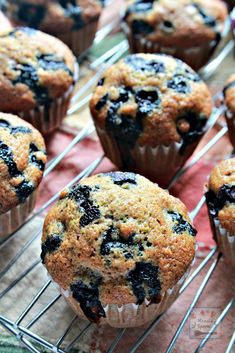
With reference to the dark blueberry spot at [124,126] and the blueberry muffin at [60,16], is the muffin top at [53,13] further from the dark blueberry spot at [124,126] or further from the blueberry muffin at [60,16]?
the dark blueberry spot at [124,126]

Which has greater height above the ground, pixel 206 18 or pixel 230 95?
pixel 206 18

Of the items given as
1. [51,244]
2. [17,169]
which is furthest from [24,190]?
[51,244]

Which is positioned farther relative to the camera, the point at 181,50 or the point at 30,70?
the point at 181,50

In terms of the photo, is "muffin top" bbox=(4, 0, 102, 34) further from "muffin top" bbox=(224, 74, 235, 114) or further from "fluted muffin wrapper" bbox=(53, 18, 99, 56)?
"muffin top" bbox=(224, 74, 235, 114)

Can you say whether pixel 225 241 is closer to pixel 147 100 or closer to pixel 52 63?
pixel 147 100

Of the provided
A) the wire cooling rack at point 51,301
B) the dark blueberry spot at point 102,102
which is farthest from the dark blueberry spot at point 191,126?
the dark blueberry spot at point 102,102

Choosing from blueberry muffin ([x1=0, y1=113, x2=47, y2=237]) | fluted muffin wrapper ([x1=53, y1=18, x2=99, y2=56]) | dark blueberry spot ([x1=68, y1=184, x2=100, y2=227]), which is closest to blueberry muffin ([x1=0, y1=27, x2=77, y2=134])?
blueberry muffin ([x1=0, y1=113, x2=47, y2=237])
